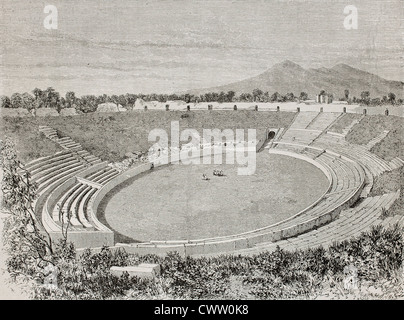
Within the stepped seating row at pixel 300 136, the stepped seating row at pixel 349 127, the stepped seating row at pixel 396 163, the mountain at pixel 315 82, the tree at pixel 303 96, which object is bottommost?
the stepped seating row at pixel 396 163

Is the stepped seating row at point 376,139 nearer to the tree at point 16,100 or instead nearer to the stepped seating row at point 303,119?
the stepped seating row at point 303,119

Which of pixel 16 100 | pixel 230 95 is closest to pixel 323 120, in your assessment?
pixel 230 95

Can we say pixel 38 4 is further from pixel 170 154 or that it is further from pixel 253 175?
pixel 253 175

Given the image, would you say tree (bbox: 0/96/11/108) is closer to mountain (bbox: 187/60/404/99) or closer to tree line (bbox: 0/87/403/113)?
tree line (bbox: 0/87/403/113)

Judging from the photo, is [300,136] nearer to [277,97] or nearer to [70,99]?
[277,97]

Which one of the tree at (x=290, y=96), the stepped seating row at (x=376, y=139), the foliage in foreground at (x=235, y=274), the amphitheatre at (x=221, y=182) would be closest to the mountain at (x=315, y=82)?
the tree at (x=290, y=96)
